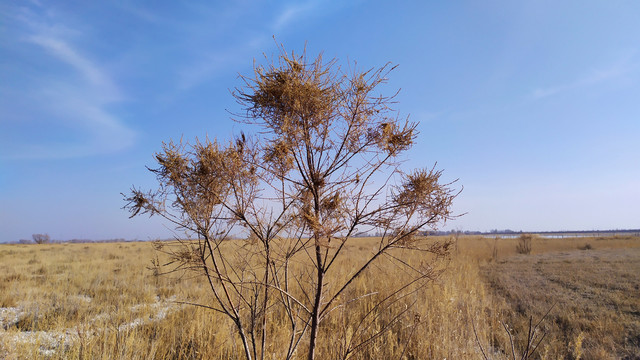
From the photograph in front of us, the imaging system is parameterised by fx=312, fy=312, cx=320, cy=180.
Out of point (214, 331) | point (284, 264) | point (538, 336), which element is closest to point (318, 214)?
point (284, 264)

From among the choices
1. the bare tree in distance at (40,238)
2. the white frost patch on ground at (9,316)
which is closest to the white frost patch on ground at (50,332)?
the white frost patch on ground at (9,316)

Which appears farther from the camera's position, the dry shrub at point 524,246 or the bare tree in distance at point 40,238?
the bare tree in distance at point 40,238

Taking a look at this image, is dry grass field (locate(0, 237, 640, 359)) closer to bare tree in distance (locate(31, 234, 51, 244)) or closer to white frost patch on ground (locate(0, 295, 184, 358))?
white frost patch on ground (locate(0, 295, 184, 358))

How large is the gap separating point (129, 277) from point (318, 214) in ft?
32.9

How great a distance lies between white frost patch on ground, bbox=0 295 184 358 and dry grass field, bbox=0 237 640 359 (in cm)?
2

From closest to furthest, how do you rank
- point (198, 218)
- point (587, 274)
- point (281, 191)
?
point (281, 191) < point (198, 218) < point (587, 274)

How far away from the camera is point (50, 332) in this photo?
5074 mm

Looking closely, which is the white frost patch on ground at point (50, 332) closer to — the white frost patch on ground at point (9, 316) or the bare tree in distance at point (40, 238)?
the white frost patch on ground at point (9, 316)

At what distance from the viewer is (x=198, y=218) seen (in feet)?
9.12

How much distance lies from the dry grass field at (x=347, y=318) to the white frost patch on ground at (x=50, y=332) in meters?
0.02

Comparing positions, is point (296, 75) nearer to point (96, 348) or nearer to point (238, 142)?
point (238, 142)

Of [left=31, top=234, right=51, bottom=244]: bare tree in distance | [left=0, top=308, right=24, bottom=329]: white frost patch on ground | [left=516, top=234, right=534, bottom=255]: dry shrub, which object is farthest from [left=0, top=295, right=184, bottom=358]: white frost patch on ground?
[left=31, top=234, right=51, bottom=244]: bare tree in distance

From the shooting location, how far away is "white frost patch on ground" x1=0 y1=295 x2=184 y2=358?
4.22 meters

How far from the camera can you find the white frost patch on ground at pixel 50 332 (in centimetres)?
422
